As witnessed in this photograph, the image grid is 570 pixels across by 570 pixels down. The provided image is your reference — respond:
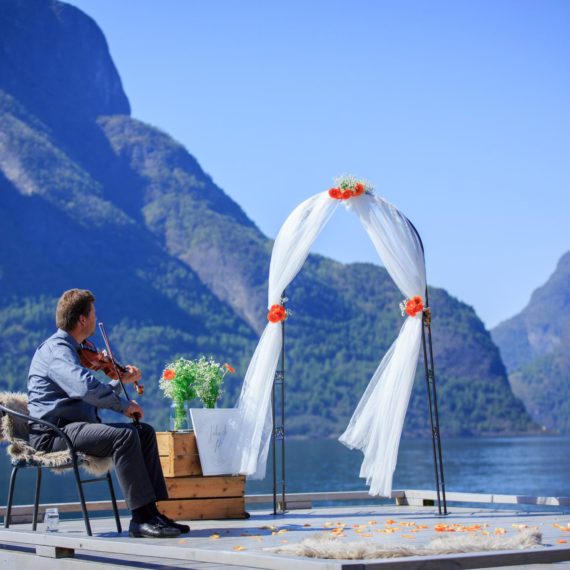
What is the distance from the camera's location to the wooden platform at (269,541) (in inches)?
172

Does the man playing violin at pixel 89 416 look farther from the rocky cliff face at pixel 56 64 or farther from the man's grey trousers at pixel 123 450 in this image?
the rocky cliff face at pixel 56 64

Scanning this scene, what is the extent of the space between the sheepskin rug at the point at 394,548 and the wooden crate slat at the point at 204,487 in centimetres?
244

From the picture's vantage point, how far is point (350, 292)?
5482 inches

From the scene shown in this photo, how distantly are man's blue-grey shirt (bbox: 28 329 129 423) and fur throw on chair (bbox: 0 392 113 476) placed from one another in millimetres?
114

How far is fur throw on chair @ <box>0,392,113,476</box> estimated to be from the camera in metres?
5.57

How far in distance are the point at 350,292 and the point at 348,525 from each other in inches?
5230

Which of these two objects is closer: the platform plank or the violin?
the platform plank

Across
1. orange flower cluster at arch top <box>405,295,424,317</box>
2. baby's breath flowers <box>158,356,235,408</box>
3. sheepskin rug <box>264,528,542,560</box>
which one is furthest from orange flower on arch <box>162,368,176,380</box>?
sheepskin rug <box>264,528,542,560</box>

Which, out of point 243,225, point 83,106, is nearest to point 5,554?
point 243,225

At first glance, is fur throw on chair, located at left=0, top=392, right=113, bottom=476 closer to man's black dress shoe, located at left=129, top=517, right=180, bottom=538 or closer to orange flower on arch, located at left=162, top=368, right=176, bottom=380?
man's black dress shoe, located at left=129, top=517, right=180, bottom=538

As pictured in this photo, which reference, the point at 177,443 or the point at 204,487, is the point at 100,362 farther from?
the point at 204,487

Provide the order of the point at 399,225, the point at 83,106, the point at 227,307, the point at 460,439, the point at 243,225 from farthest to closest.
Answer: the point at 83,106, the point at 243,225, the point at 227,307, the point at 460,439, the point at 399,225

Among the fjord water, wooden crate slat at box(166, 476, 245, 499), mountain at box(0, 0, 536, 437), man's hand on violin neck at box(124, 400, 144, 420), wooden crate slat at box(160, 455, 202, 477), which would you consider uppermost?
mountain at box(0, 0, 536, 437)

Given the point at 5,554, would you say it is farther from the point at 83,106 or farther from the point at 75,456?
the point at 83,106
